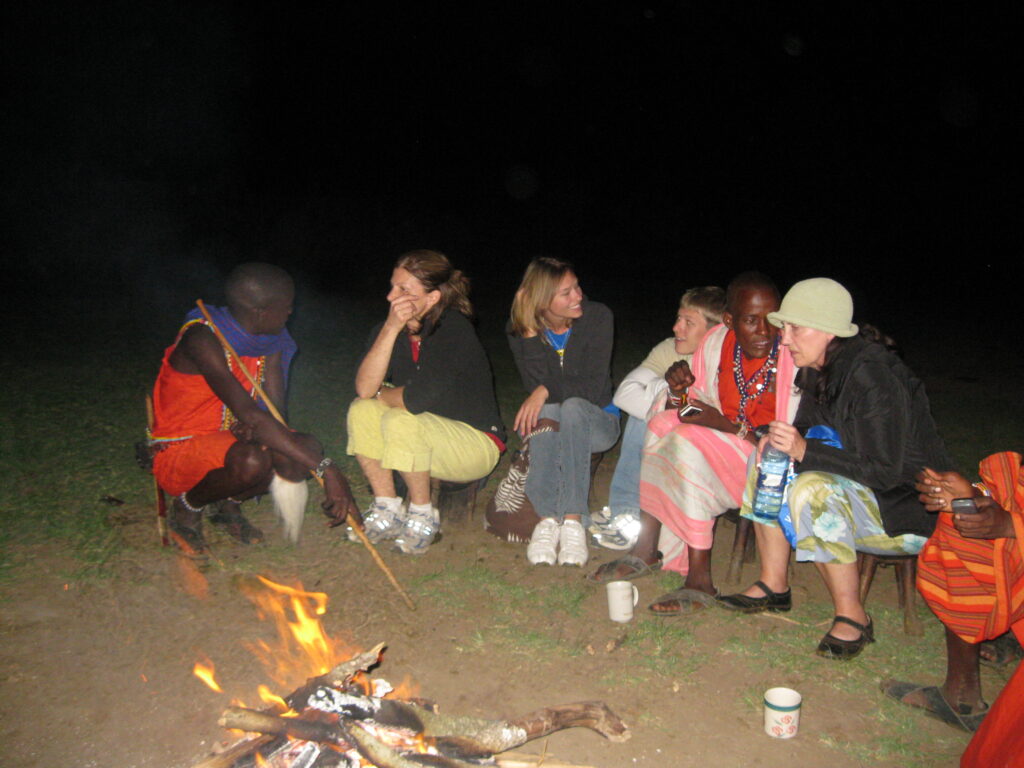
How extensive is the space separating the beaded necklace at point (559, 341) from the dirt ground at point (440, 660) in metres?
1.10

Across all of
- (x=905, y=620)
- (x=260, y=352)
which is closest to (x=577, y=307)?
(x=260, y=352)

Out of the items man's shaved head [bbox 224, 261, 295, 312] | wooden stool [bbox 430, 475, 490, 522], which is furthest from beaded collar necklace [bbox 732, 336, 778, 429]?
man's shaved head [bbox 224, 261, 295, 312]

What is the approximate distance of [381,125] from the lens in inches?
1244

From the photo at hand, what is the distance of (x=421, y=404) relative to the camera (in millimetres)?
4180

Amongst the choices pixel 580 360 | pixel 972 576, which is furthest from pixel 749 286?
pixel 972 576

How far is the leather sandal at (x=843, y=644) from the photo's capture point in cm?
316

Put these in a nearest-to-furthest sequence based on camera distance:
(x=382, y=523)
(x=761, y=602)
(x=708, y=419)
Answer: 1. (x=761, y=602)
2. (x=708, y=419)
3. (x=382, y=523)

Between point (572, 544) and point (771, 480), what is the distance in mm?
1228

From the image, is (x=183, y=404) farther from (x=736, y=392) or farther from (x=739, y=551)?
(x=739, y=551)

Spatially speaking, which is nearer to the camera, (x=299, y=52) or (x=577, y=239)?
(x=577, y=239)

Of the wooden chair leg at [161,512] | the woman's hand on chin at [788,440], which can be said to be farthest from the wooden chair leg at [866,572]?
the wooden chair leg at [161,512]

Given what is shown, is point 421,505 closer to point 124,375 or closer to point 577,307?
point 577,307

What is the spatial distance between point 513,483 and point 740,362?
1377 mm

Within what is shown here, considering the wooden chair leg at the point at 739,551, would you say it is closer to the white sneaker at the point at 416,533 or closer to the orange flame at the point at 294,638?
the white sneaker at the point at 416,533
